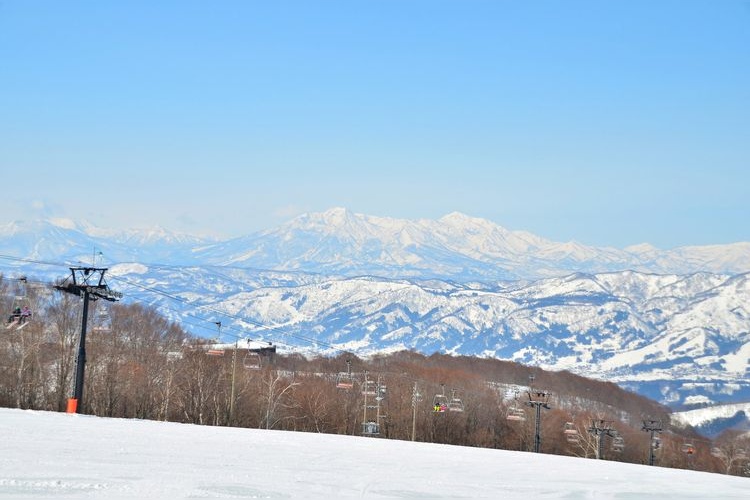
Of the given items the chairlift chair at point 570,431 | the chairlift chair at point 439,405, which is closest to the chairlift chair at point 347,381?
the chairlift chair at point 439,405

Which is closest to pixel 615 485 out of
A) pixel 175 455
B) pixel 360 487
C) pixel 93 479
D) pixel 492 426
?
pixel 360 487

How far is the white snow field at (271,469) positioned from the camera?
2941 centimetres

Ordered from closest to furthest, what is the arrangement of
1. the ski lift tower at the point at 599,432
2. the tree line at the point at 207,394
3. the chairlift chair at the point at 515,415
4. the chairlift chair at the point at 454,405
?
the chairlift chair at the point at 515,415 → the chairlift chair at the point at 454,405 → the ski lift tower at the point at 599,432 → the tree line at the point at 207,394

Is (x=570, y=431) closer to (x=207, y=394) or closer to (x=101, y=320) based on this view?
(x=207, y=394)

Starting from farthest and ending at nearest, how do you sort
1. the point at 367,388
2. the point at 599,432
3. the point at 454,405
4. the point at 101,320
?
1. the point at 101,320
2. the point at 367,388
3. the point at 454,405
4. the point at 599,432

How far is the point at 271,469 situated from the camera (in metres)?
35.7

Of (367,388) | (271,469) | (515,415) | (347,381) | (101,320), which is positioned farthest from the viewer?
(347,381)

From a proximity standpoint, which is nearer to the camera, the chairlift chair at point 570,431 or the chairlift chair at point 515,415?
the chairlift chair at point 515,415

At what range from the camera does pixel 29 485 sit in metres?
26.9

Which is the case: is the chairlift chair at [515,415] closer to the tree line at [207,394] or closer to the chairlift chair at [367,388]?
the tree line at [207,394]

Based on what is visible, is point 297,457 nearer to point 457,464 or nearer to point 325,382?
point 457,464

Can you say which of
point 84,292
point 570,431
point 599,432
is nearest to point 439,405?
point 570,431

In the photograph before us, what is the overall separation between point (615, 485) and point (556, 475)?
9.78ft

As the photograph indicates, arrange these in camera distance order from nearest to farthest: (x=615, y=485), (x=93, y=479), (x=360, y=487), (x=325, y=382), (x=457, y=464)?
(x=93, y=479) → (x=360, y=487) → (x=615, y=485) → (x=457, y=464) → (x=325, y=382)
